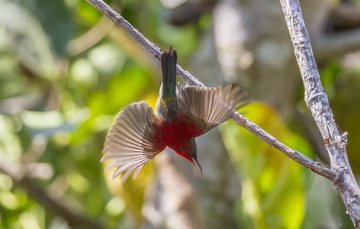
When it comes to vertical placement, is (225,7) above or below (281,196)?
above

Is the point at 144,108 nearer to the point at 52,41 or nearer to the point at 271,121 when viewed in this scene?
the point at 271,121

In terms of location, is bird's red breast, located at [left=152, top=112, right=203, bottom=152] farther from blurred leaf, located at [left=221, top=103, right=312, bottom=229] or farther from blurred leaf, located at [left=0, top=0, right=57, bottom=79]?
blurred leaf, located at [left=0, top=0, right=57, bottom=79]

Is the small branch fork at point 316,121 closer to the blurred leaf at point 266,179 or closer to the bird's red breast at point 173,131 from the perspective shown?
the bird's red breast at point 173,131

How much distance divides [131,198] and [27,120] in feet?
1.23

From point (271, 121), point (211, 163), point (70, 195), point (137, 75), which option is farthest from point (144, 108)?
point (70, 195)

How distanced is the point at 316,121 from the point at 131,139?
19cm

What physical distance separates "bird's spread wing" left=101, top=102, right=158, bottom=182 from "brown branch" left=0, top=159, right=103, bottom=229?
3.11 feet

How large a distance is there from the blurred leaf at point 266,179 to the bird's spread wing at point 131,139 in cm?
57

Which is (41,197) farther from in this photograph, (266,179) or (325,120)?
(325,120)

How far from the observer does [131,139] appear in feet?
2.13

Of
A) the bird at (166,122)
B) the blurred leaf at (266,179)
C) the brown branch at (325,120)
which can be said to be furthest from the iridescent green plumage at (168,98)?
the blurred leaf at (266,179)

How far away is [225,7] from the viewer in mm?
1582

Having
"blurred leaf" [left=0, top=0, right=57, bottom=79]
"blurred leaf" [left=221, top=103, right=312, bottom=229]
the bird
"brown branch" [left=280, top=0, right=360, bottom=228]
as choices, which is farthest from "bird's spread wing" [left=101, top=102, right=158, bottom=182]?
"blurred leaf" [left=0, top=0, right=57, bottom=79]

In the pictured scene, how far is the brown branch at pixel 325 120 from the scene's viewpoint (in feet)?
1.87
